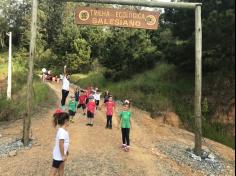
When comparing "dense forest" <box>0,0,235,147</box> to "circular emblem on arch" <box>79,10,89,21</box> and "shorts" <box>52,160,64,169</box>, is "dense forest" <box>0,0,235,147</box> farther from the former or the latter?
"shorts" <box>52,160,64,169</box>

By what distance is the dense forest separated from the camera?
73.6ft

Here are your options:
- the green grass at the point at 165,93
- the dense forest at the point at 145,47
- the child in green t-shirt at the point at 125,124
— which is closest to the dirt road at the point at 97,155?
the child in green t-shirt at the point at 125,124

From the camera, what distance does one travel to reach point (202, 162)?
16.1 m

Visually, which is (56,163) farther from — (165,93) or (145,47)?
(145,47)

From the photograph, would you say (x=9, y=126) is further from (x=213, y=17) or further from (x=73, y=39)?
(x=73, y=39)

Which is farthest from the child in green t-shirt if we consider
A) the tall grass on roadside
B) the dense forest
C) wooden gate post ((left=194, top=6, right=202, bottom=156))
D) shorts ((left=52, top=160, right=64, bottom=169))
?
the tall grass on roadside

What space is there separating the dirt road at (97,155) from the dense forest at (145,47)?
4.95m

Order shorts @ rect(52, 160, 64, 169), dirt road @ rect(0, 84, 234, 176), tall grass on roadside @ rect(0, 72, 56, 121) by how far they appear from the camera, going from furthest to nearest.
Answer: tall grass on roadside @ rect(0, 72, 56, 121), dirt road @ rect(0, 84, 234, 176), shorts @ rect(52, 160, 64, 169)

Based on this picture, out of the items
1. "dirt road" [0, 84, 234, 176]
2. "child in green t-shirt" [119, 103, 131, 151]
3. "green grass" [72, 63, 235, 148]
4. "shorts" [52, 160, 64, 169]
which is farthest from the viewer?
"green grass" [72, 63, 235, 148]

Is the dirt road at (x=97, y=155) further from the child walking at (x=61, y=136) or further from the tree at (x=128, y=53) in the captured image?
the tree at (x=128, y=53)

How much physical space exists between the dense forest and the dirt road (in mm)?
4954

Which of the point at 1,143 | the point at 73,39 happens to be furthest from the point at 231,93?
the point at 73,39

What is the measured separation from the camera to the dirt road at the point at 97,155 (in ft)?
41.5

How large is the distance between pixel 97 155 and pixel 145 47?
22722mm
